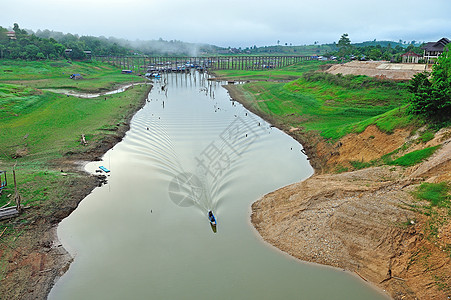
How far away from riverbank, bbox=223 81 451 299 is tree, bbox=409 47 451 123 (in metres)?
2.33

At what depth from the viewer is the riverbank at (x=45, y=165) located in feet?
69.5

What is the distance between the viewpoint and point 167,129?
172 ft

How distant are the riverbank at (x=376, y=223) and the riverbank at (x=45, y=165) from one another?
1601 cm

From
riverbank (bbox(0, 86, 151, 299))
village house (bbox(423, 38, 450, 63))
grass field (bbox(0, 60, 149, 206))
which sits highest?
village house (bbox(423, 38, 450, 63))

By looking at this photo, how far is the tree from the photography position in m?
30.1

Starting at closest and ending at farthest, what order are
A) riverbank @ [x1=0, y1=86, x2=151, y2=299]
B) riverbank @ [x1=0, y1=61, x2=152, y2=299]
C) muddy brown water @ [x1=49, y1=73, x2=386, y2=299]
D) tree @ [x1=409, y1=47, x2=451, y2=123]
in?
riverbank @ [x1=0, y1=86, x2=151, y2=299]
muddy brown water @ [x1=49, y1=73, x2=386, y2=299]
riverbank @ [x1=0, y1=61, x2=152, y2=299]
tree @ [x1=409, y1=47, x2=451, y2=123]

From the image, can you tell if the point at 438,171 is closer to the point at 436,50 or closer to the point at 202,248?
the point at 202,248

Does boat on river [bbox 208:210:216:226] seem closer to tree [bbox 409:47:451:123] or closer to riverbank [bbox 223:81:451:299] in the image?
riverbank [bbox 223:81:451:299]

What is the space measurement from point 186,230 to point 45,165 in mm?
19909

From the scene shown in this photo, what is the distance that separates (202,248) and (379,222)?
1262 cm

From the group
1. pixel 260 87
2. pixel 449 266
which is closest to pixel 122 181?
pixel 449 266

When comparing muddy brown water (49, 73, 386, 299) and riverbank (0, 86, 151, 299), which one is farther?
muddy brown water (49, 73, 386, 299)

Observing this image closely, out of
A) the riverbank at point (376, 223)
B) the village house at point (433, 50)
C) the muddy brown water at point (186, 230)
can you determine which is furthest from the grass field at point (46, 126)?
the village house at point (433, 50)

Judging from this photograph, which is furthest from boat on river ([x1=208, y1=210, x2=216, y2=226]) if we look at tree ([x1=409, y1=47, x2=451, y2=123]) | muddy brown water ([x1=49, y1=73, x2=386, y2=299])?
tree ([x1=409, y1=47, x2=451, y2=123])
